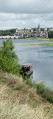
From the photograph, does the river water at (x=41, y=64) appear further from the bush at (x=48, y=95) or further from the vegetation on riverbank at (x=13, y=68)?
the bush at (x=48, y=95)

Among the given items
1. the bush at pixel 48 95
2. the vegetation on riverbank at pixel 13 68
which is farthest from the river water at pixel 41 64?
the bush at pixel 48 95

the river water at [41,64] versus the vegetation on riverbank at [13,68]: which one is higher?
the vegetation on riverbank at [13,68]

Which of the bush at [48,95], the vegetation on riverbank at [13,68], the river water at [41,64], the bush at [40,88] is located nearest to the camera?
the bush at [48,95]

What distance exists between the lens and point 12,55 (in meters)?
35.8

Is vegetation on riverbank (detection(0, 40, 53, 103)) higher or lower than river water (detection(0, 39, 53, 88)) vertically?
higher

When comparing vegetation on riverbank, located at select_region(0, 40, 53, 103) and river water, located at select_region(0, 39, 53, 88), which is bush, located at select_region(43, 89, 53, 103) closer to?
vegetation on riverbank, located at select_region(0, 40, 53, 103)

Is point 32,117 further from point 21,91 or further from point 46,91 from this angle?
point 46,91

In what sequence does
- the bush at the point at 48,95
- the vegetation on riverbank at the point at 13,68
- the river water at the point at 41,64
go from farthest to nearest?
the river water at the point at 41,64 < the vegetation on riverbank at the point at 13,68 < the bush at the point at 48,95

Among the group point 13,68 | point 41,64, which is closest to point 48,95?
point 13,68

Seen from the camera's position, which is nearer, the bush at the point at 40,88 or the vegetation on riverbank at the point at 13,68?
the vegetation on riverbank at the point at 13,68

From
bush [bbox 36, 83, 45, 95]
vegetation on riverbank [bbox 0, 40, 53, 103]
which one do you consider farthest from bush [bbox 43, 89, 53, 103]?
bush [bbox 36, 83, 45, 95]

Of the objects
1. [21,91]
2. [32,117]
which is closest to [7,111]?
[32,117]

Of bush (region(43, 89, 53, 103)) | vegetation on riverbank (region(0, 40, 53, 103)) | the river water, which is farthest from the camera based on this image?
the river water

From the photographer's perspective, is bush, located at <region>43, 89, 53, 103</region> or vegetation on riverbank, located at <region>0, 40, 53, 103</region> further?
vegetation on riverbank, located at <region>0, 40, 53, 103</region>
